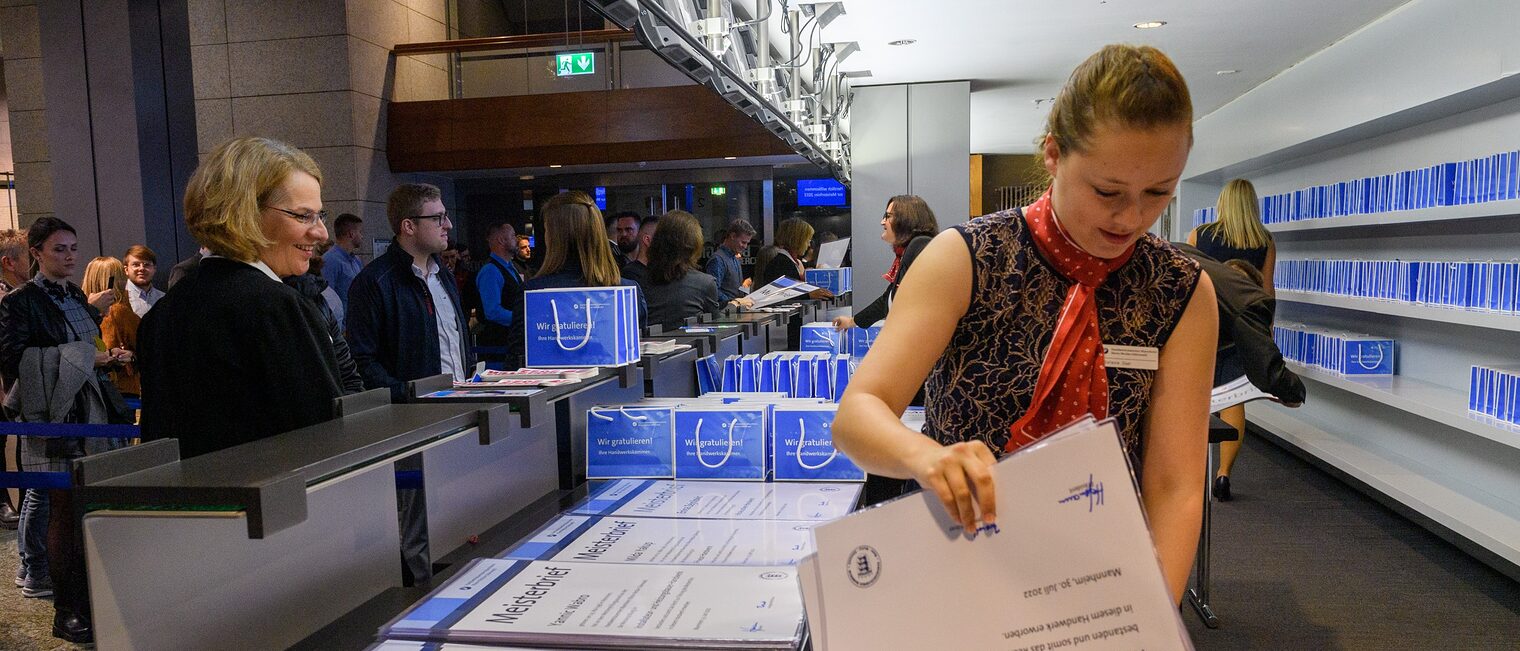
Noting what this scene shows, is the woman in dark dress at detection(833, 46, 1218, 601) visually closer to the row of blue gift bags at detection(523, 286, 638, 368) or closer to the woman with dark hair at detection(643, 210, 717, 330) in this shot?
the row of blue gift bags at detection(523, 286, 638, 368)

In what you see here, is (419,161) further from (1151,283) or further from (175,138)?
(1151,283)

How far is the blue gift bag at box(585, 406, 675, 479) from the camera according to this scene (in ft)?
6.82

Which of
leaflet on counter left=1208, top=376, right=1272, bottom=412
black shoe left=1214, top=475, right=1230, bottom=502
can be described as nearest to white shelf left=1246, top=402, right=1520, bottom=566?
black shoe left=1214, top=475, right=1230, bottom=502

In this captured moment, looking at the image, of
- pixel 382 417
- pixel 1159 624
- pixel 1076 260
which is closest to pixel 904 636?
pixel 1159 624

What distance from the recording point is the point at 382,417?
1.51 metres

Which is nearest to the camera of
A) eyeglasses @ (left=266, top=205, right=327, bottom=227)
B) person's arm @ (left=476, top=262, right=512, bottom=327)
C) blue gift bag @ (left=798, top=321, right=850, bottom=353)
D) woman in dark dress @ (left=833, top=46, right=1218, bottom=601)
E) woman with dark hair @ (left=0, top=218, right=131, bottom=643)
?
woman in dark dress @ (left=833, top=46, right=1218, bottom=601)

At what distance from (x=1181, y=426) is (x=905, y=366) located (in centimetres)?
34

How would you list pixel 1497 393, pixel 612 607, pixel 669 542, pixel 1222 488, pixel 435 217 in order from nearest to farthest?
pixel 612 607 < pixel 669 542 < pixel 435 217 < pixel 1497 393 < pixel 1222 488

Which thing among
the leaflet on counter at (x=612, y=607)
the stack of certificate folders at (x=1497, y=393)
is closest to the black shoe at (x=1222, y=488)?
the stack of certificate folders at (x=1497, y=393)

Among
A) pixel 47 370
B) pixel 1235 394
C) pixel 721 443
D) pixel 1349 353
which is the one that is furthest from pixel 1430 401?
pixel 47 370

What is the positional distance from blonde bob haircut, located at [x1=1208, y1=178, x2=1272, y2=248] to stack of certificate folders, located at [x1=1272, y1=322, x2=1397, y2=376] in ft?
2.34

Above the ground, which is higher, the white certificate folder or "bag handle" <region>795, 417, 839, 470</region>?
the white certificate folder

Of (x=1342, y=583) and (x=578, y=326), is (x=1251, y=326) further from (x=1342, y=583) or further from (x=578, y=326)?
(x=578, y=326)

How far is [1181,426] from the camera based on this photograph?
1.09 metres
